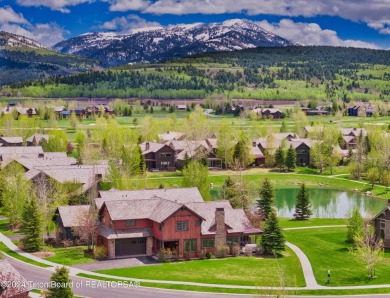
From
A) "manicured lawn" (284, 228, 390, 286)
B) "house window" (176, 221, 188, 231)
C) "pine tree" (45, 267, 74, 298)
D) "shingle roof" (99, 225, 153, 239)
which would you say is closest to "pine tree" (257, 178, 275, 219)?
"manicured lawn" (284, 228, 390, 286)

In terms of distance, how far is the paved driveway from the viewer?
5712 cm

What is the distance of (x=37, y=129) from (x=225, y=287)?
4222 inches

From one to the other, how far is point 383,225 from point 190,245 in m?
19.4

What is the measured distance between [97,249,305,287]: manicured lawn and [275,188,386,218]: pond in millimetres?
27231

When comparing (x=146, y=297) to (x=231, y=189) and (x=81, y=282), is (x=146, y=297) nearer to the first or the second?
(x=81, y=282)

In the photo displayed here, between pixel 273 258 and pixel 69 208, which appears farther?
pixel 69 208

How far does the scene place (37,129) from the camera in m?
151

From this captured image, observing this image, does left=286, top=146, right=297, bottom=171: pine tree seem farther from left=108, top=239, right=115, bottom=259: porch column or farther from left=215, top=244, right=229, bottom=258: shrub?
left=108, top=239, right=115, bottom=259: porch column

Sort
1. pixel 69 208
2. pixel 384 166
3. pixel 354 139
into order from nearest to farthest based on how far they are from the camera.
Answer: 1. pixel 69 208
2. pixel 384 166
3. pixel 354 139

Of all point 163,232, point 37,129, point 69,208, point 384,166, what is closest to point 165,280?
point 163,232

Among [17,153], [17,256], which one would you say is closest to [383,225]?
[17,256]

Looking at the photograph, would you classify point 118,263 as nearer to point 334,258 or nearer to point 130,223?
point 130,223

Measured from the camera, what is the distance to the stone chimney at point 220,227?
62.8m

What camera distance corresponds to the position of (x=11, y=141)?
136 metres
